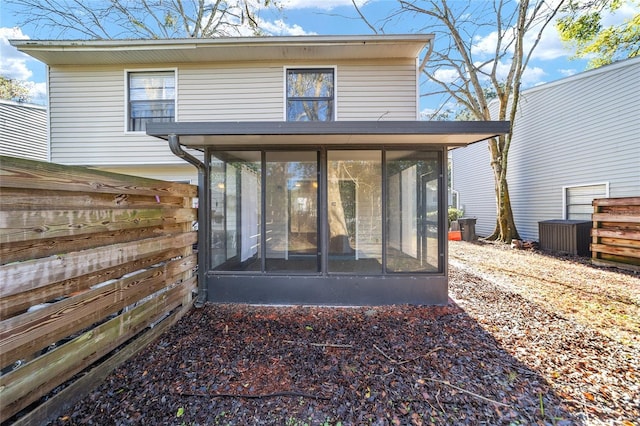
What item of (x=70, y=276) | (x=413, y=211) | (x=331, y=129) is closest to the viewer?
(x=70, y=276)

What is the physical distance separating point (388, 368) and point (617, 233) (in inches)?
266

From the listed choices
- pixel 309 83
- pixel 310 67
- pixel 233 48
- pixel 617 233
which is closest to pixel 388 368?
pixel 309 83

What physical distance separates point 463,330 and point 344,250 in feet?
5.74

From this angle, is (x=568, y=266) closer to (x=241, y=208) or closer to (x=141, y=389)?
(x=241, y=208)

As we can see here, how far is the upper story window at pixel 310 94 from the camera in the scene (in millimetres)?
5648

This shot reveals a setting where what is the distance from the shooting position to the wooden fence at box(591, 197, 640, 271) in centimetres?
541

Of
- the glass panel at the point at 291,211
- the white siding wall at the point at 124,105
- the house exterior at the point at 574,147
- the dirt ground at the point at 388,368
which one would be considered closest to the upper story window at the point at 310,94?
the white siding wall at the point at 124,105

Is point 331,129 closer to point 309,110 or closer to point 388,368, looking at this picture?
point 388,368

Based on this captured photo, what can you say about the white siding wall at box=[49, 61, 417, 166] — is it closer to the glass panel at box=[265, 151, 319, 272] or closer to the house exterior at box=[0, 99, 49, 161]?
the glass panel at box=[265, 151, 319, 272]

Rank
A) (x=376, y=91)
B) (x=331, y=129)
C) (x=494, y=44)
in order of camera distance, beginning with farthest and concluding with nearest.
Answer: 1. (x=494, y=44)
2. (x=376, y=91)
3. (x=331, y=129)

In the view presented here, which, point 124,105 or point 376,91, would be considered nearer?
point 376,91

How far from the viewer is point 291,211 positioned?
415 cm

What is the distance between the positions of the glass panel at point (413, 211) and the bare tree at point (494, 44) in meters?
6.79

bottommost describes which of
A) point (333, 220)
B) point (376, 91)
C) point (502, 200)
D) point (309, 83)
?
point (333, 220)
